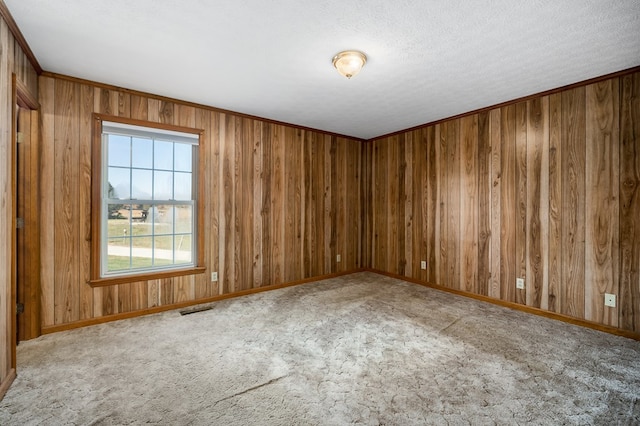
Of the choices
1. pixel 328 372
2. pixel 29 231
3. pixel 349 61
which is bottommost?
pixel 328 372

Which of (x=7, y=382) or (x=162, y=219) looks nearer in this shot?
(x=7, y=382)

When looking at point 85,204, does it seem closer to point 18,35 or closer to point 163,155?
point 163,155

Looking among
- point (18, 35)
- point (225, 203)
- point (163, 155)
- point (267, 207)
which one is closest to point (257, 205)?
point (267, 207)

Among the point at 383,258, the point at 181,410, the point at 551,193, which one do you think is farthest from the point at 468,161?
the point at 181,410

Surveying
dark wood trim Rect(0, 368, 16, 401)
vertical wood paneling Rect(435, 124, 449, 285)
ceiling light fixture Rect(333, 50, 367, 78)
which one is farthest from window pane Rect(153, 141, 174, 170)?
vertical wood paneling Rect(435, 124, 449, 285)

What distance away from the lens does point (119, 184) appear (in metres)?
3.17

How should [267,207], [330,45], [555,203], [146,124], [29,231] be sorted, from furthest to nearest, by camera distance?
[267,207]
[146,124]
[555,203]
[29,231]
[330,45]

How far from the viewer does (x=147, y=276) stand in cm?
324

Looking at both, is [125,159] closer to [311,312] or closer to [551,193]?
[311,312]

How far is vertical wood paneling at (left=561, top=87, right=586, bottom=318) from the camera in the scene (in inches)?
116

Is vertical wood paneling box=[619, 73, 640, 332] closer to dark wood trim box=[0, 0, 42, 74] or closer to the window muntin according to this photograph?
the window muntin

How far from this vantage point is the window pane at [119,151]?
3.12 meters

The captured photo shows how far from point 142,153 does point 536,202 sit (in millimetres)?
4555

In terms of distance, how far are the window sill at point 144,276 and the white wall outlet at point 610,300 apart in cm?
433
